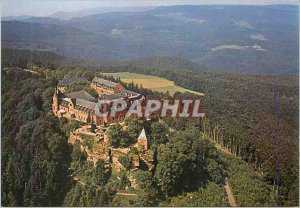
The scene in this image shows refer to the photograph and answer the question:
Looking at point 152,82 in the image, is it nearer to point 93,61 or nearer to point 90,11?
point 93,61

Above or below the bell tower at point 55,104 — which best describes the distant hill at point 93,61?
above

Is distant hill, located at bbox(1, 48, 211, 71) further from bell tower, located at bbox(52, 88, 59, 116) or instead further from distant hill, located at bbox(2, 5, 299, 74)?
bell tower, located at bbox(52, 88, 59, 116)

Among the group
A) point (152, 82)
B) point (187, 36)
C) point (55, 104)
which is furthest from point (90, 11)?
point (187, 36)

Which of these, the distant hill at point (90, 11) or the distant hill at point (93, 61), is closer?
the distant hill at point (90, 11)

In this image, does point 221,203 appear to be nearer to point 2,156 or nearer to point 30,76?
point 2,156

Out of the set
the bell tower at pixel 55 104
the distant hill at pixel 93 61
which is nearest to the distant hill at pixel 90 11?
the distant hill at pixel 93 61

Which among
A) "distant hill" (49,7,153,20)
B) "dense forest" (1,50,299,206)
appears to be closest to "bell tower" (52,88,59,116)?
"dense forest" (1,50,299,206)

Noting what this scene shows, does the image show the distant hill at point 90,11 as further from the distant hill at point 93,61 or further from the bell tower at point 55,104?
the bell tower at point 55,104
